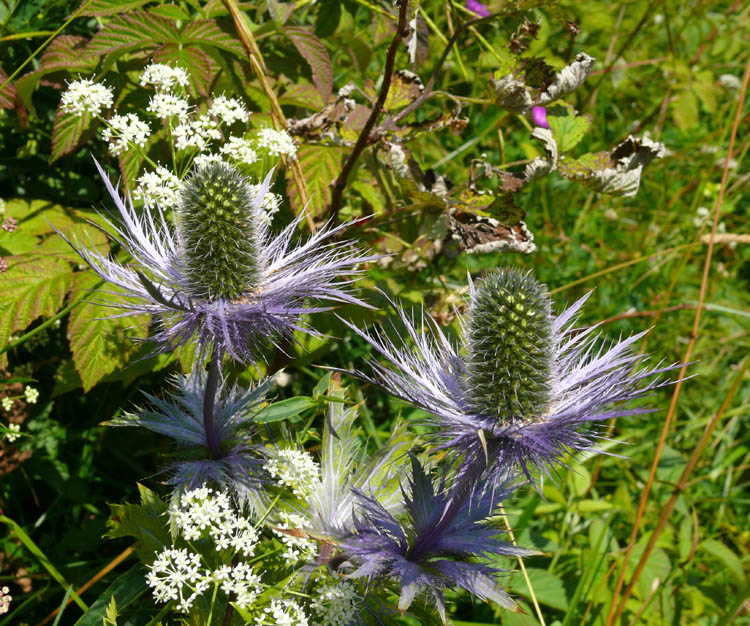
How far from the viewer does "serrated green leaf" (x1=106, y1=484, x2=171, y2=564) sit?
151 centimetres

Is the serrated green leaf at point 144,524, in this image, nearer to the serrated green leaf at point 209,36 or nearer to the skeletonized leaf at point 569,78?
the serrated green leaf at point 209,36

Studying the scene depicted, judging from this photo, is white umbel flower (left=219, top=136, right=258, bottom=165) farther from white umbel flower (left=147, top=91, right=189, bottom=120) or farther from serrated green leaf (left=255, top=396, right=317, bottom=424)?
serrated green leaf (left=255, top=396, right=317, bottom=424)

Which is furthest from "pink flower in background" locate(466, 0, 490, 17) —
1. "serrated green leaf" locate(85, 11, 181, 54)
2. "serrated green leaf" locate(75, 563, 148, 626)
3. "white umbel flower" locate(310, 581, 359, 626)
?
"serrated green leaf" locate(75, 563, 148, 626)

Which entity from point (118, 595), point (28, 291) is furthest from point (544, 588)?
point (28, 291)

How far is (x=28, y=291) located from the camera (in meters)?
1.71

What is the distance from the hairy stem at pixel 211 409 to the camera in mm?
1431

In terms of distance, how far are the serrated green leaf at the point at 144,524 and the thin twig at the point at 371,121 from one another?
0.85 m

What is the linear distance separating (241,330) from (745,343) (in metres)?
2.80

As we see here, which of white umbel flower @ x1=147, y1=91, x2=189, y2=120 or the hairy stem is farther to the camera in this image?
white umbel flower @ x1=147, y1=91, x2=189, y2=120

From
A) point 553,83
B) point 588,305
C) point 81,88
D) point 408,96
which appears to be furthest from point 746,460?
point 81,88

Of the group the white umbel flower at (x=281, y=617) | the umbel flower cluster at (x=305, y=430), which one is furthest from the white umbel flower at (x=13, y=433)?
the white umbel flower at (x=281, y=617)

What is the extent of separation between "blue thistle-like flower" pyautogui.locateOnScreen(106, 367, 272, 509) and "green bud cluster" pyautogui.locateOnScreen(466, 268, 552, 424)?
513mm

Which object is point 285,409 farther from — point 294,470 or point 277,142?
point 277,142

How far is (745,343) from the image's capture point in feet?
10.6
